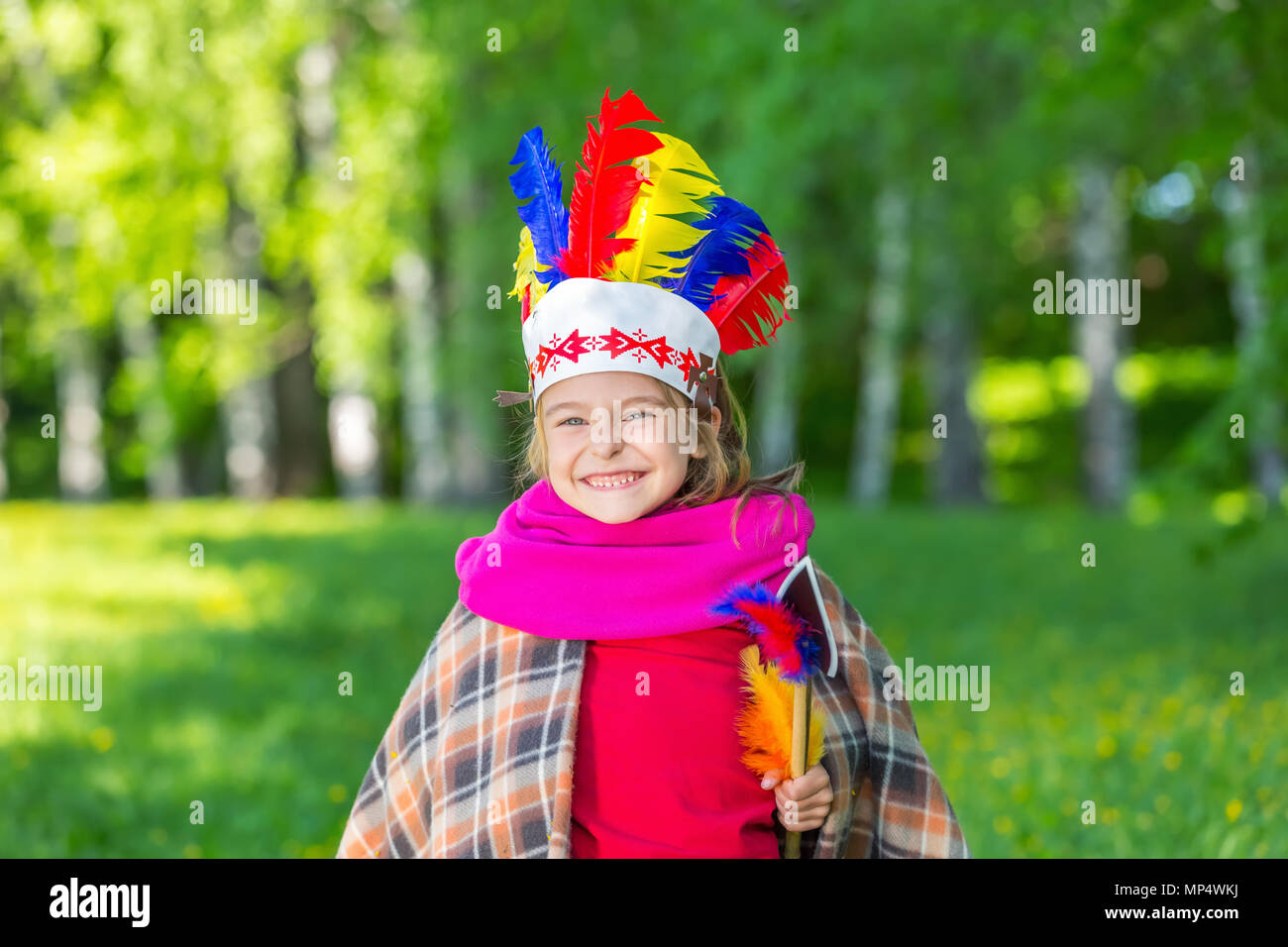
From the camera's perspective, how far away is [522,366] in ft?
9.62

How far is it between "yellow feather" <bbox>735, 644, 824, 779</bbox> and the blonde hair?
245 millimetres

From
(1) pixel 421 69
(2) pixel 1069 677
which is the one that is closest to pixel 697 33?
(1) pixel 421 69

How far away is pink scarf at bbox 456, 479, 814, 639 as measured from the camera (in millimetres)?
2428

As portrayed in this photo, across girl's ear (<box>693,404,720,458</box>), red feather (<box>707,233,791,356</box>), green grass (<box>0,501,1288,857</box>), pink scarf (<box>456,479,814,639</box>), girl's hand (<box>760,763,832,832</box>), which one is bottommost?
green grass (<box>0,501,1288,857</box>)

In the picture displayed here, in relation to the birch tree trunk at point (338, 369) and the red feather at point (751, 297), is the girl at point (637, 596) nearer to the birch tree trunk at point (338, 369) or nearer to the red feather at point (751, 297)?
the red feather at point (751, 297)

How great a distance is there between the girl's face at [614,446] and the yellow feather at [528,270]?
0.26 metres

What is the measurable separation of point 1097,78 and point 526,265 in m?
4.54

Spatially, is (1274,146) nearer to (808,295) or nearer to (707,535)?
(707,535)

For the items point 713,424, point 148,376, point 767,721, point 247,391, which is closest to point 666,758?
point 767,721

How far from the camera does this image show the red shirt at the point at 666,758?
2385 millimetres

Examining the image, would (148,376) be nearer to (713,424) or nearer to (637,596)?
(713,424)

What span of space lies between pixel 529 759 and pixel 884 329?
17.4m

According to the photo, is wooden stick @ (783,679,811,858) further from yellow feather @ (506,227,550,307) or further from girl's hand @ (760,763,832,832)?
yellow feather @ (506,227,550,307)

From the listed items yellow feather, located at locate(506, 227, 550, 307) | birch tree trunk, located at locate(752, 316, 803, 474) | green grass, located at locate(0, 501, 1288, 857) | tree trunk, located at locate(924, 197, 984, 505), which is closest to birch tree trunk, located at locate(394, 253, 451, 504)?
green grass, located at locate(0, 501, 1288, 857)
